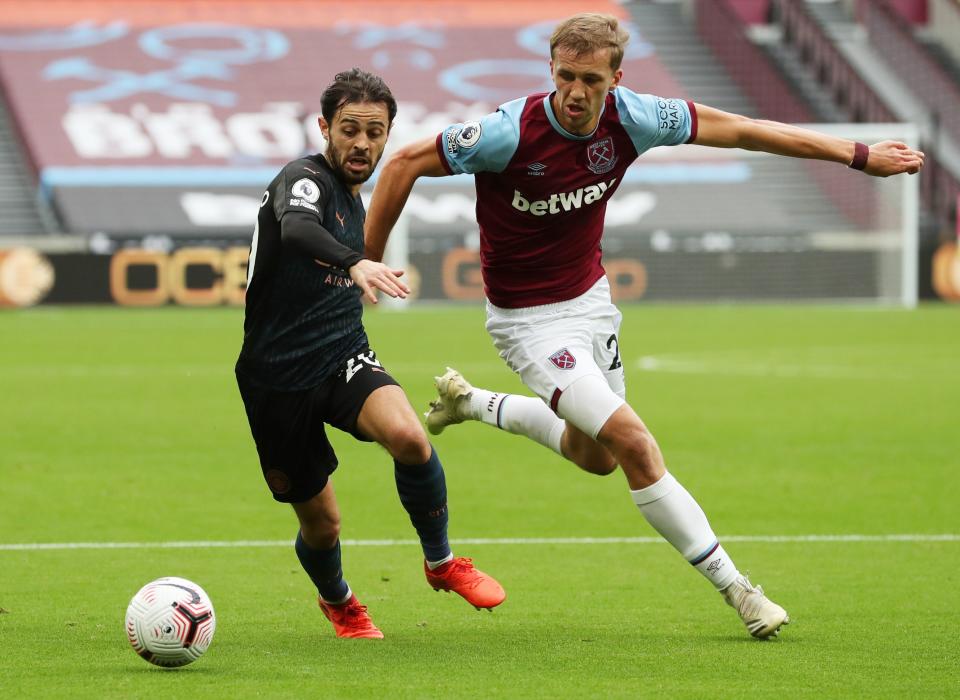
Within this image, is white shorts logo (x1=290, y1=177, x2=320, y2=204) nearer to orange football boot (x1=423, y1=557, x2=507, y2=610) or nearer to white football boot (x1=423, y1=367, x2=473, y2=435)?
orange football boot (x1=423, y1=557, x2=507, y2=610)

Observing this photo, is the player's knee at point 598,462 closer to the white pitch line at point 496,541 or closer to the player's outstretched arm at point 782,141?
the white pitch line at point 496,541

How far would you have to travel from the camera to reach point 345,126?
6.08 metres

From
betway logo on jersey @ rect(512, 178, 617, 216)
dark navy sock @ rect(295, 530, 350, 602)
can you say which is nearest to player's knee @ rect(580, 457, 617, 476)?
betway logo on jersey @ rect(512, 178, 617, 216)

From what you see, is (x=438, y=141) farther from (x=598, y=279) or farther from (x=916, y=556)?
(x=916, y=556)

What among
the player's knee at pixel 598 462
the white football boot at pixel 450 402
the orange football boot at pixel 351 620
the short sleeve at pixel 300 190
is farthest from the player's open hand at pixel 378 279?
the white football boot at pixel 450 402

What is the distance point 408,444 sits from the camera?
236 inches

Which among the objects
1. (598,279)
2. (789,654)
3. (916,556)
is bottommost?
(916,556)

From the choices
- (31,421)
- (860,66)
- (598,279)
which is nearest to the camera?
(598,279)

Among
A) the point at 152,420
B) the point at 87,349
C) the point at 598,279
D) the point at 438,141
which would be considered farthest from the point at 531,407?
the point at 87,349

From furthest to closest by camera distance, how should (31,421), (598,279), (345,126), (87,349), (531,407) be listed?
Answer: (87,349)
(31,421)
(531,407)
(598,279)
(345,126)

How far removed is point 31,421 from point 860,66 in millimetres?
30764

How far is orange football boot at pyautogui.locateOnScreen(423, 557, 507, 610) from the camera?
620 cm

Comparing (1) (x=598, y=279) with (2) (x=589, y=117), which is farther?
(1) (x=598, y=279)

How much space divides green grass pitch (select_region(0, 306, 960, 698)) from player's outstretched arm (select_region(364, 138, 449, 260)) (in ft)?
4.99
